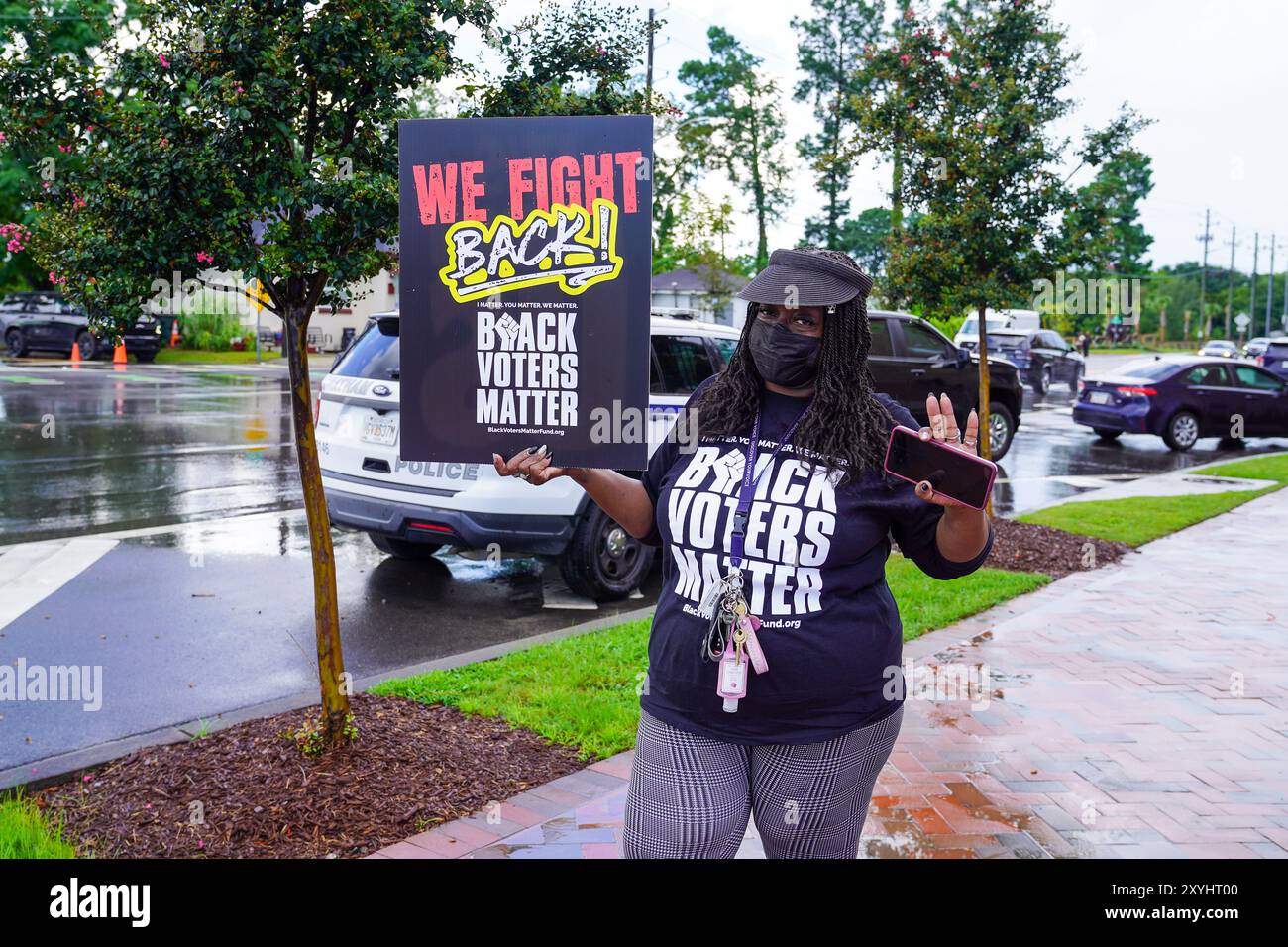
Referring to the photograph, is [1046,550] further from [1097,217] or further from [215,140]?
[215,140]

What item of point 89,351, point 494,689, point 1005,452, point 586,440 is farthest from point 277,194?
point 89,351

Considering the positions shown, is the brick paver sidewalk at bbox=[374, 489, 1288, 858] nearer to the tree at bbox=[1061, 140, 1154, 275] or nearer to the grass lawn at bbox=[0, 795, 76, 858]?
the grass lawn at bbox=[0, 795, 76, 858]

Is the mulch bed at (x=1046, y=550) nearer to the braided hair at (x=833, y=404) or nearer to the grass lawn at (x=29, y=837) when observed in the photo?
the braided hair at (x=833, y=404)

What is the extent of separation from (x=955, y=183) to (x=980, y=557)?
7237mm

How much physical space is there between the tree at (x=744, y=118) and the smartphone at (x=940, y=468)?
37.4 meters

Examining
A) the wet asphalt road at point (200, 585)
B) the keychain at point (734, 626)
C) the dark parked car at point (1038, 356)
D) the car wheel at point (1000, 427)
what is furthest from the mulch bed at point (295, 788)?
the dark parked car at point (1038, 356)

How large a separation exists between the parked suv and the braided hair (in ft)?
13.7

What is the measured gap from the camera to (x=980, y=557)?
246 cm

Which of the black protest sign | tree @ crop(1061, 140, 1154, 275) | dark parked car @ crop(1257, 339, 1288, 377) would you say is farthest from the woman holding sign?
dark parked car @ crop(1257, 339, 1288, 377)

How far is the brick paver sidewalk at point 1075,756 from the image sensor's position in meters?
3.90

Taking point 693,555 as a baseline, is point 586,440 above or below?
above

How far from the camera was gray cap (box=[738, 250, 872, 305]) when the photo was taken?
2479mm

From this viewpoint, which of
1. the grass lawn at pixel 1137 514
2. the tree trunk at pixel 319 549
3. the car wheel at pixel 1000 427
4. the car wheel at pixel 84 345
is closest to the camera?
the tree trunk at pixel 319 549
